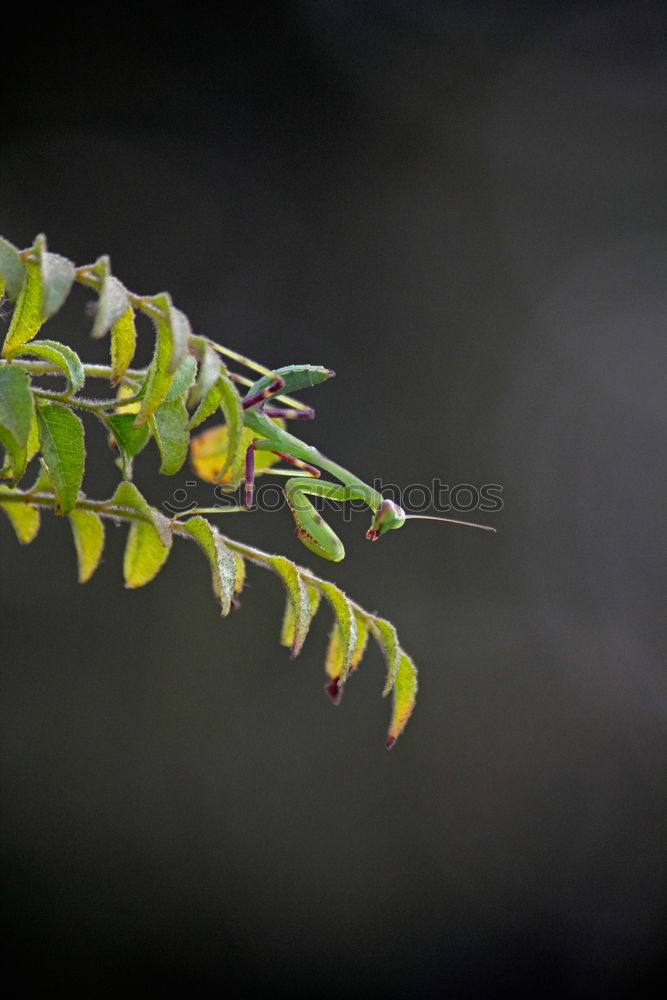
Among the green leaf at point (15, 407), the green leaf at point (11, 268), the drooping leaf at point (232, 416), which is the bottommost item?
the green leaf at point (15, 407)

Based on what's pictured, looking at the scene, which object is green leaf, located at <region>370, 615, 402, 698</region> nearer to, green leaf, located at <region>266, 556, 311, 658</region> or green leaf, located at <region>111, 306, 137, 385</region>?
green leaf, located at <region>266, 556, 311, 658</region>

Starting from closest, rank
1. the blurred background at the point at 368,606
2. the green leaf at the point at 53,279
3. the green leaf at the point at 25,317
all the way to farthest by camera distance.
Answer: the green leaf at the point at 53,279, the green leaf at the point at 25,317, the blurred background at the point at 368,606

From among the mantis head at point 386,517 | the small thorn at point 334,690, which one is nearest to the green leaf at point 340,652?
the small thorn at point 334,690

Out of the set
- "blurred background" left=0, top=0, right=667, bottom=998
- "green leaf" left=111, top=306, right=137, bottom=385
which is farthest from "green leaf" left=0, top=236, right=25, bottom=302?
"blurred background" left=0, top=0, right=667, bottom=998

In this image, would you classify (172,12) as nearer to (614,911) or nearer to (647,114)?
(647,114)

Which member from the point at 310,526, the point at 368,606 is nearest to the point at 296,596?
the point at 310,526

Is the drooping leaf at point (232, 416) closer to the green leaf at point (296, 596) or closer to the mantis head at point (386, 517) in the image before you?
the green leaf at point (296, 596)
